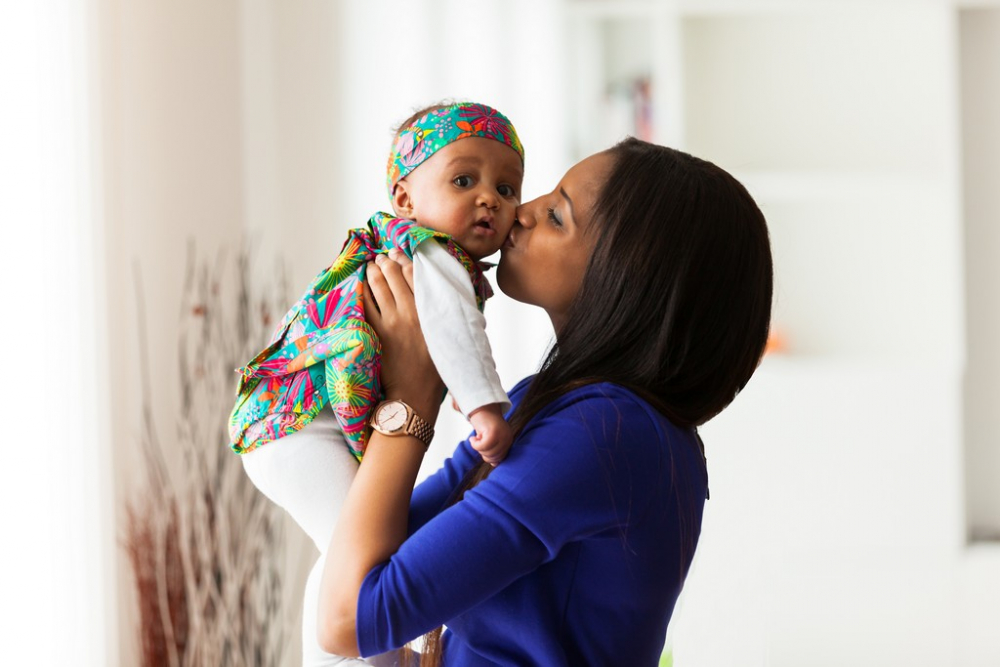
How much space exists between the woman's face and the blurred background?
1.23m

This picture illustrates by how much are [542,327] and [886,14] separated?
1.58 m

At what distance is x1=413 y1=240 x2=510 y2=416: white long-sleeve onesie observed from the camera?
47.2 inches

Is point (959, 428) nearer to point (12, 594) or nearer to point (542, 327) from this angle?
point (542, 327)

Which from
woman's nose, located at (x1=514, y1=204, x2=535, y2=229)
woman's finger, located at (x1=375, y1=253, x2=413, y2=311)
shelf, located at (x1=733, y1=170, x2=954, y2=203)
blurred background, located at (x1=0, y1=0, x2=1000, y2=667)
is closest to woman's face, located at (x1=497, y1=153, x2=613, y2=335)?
woman's nose, located at (x1=514, y1=204, x2=535, y2=229)

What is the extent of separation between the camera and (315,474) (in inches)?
54.3

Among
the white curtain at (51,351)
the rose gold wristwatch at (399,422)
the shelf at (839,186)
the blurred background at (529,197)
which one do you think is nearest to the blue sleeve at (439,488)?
the rose gold wristwatch at (399,422)

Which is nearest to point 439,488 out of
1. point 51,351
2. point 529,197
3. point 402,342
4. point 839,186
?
point 402,342

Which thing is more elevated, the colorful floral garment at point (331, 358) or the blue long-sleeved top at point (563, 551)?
the colorful floral garment at point (331, 358)

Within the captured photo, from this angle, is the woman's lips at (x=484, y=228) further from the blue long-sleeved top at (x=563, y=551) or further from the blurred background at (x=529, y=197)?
the blurred background at (x=529, y=197)

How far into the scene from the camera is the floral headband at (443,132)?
58.7 inches

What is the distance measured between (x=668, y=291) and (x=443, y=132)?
450mm

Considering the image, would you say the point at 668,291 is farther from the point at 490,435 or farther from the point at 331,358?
the point at 331,358

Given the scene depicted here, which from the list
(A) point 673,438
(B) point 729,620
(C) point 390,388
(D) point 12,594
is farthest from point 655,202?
(D) point 12,594

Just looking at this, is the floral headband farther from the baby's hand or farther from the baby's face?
the baby's hand
